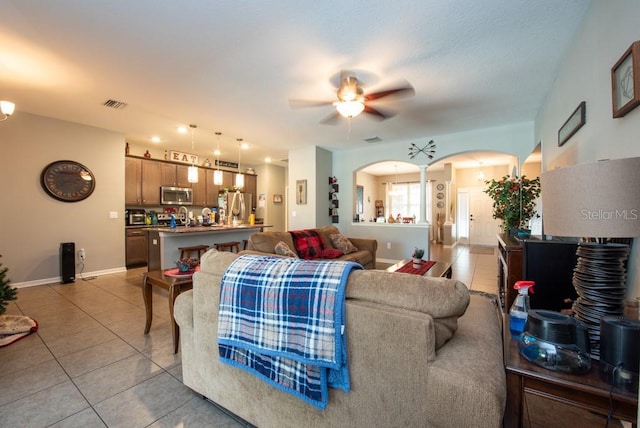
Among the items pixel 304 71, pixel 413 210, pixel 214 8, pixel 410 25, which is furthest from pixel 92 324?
pixel 413 210

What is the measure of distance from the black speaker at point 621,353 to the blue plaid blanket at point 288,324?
82cm

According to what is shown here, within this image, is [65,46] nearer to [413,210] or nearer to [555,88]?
[555,88]

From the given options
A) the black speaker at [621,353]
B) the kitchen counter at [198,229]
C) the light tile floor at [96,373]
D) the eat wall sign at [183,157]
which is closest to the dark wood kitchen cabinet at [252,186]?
the eat wall sign at [183,157]

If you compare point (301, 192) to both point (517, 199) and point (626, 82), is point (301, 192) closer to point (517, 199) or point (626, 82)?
point (517, 199)

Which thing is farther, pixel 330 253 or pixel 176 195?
pixel 176 195

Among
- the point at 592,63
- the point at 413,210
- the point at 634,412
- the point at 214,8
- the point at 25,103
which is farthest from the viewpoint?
the point at 413,210

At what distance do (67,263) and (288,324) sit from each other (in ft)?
16.7

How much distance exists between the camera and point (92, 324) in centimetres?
274

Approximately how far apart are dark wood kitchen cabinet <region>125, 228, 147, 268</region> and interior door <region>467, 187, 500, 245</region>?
369 inches

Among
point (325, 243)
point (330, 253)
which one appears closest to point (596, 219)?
point (330, 253)

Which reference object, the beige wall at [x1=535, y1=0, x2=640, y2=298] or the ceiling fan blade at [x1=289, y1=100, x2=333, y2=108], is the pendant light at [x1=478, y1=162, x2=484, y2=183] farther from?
the ceiling fan blade at [x1=289, y1=100, x2=333, y2=108]

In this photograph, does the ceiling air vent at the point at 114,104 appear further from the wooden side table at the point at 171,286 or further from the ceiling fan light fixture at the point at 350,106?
the ceiling fan light fixture at the point at 350,106

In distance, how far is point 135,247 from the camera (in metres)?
5.40

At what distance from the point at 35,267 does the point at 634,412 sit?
6.36m
